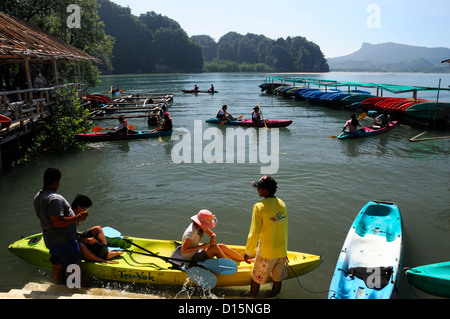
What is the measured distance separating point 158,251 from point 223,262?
1.48 m

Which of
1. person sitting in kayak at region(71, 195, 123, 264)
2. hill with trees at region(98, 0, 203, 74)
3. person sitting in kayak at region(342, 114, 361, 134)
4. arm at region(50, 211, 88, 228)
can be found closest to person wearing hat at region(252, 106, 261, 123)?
person sitting in kayak at region(342, 114, 361, 134)

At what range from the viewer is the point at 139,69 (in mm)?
155750

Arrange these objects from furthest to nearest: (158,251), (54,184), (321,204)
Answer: (321,204), (158,251), (54,184)

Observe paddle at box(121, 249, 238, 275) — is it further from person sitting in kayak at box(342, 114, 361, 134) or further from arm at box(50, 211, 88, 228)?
person sitting in kayak at box(342, 114, 361, 134)

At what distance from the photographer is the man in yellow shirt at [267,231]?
454 cm

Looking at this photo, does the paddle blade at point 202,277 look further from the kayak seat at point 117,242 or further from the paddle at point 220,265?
the kayak seat at point 117,242

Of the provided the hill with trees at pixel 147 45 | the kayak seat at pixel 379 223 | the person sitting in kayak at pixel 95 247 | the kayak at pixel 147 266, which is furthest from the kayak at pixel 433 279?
the hill with trees at pixel 147 45

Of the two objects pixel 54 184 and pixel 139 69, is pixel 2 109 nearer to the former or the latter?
pixel 54 184

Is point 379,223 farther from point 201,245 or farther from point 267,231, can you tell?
point 201,245

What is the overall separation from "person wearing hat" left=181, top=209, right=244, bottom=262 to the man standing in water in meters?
1.63

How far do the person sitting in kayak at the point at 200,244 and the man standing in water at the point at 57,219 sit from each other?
5.34 feet

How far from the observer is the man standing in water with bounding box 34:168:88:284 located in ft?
15.6

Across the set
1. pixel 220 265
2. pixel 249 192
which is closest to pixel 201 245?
pixel 220 265
